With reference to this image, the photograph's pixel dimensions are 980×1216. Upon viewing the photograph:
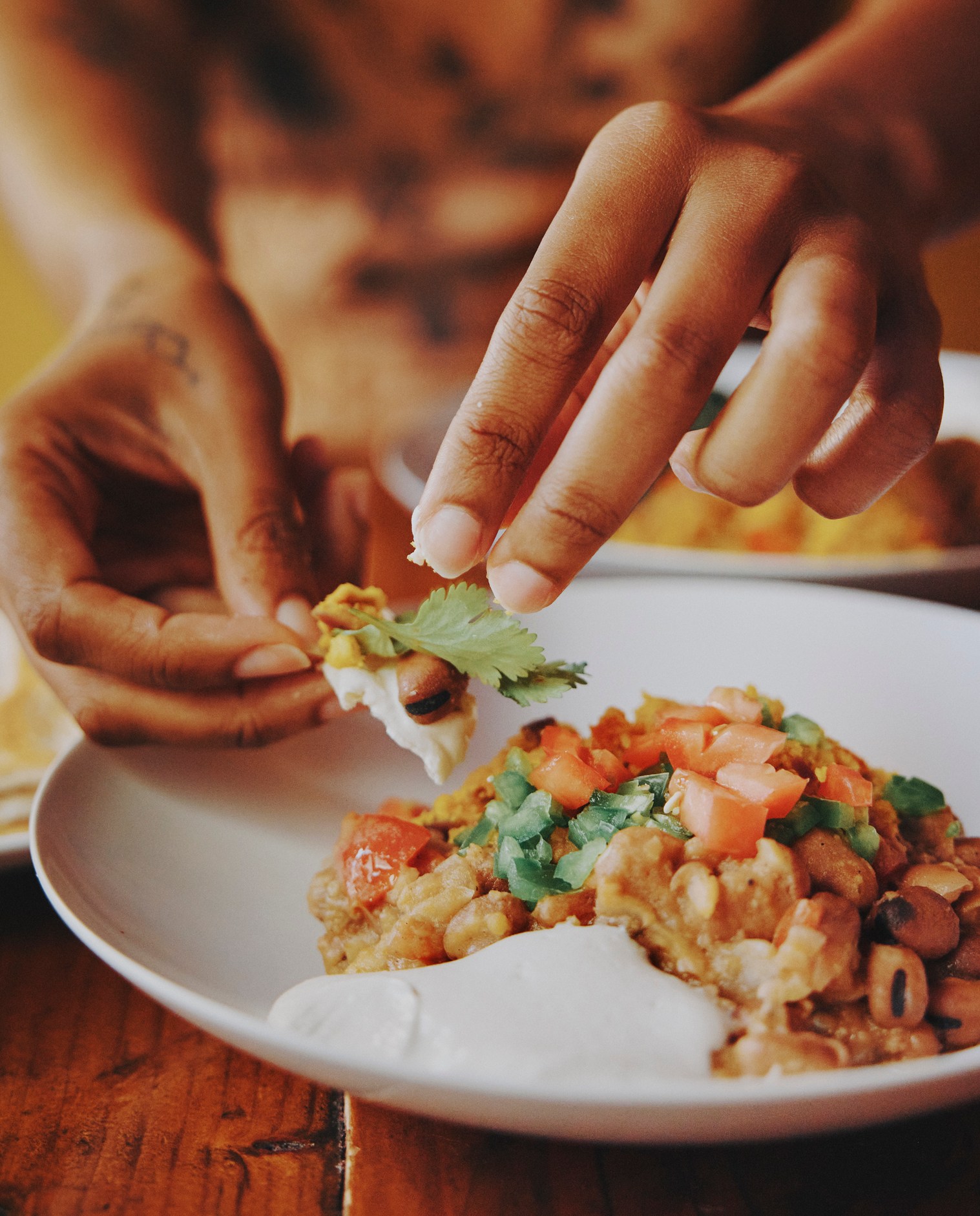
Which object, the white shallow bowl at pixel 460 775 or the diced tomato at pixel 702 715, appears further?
the diced tomato at pixel 702 715

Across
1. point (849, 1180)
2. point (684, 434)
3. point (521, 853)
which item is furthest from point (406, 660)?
point (849, 1180)

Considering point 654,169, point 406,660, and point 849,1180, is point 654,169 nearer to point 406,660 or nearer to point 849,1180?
point 406,660

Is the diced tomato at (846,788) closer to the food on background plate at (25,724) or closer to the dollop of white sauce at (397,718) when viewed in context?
the dollop of white sauce at (397,718)

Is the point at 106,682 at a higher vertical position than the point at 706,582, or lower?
lower

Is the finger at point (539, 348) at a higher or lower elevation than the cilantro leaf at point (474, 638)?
higher

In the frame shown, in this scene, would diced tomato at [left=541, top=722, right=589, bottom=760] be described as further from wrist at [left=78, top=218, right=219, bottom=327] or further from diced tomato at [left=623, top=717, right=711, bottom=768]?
wrist at [left=78, top=218, right=219, bottom=327]

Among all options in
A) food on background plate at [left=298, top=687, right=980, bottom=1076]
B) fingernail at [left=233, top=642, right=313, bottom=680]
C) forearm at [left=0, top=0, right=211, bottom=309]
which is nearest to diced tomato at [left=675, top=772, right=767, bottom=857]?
food on background plate at [left=298, top=687, right=980, bottom=1076]

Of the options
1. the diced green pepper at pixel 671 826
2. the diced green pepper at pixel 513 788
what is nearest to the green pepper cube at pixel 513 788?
the diced green pepper at pixel 513 788
